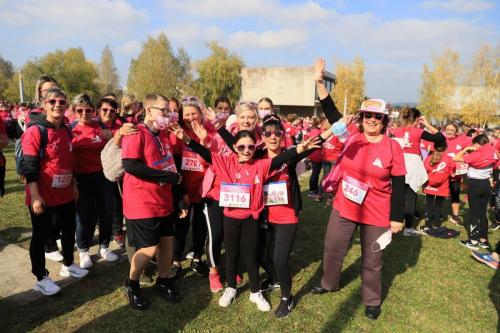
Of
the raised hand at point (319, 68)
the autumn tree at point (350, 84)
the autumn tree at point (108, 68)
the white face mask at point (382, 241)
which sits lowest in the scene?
the white face mask at point (382, 241)

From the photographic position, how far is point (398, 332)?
3178 millimetres

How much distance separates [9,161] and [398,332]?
12.8 m

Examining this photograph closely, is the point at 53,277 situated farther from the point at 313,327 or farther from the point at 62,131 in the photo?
the point at 313,327

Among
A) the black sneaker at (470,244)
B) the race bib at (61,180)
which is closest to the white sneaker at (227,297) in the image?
the race bib at (61,180)

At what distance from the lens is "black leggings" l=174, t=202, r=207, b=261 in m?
3.86

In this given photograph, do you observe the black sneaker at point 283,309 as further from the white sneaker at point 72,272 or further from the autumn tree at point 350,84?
the autumn tree at point 350,84

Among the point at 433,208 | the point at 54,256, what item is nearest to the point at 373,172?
the point at 433,208

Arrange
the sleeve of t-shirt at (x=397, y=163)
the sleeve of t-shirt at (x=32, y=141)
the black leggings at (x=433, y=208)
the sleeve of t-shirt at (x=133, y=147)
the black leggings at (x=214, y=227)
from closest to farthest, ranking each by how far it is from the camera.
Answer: the sleeve of t-shirt at (x=133, y=147), the sleeve of t-shirt at (x=32, y=141), the sleeve of t-shirt at (x=397, y=163), the black leggings at (x=214, y=227), the black leggings at (x=433, y=208)

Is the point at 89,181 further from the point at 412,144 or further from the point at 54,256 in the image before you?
the point at 412,144

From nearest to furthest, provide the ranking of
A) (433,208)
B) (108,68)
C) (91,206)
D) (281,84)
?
1. (91,206)
2. (433,208)
3. (281,84)
4. (108,68)

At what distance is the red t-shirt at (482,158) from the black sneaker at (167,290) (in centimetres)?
509

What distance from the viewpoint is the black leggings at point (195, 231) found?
3.86m

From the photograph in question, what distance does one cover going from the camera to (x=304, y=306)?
3.50 meters

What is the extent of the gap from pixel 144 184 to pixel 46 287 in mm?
1650
